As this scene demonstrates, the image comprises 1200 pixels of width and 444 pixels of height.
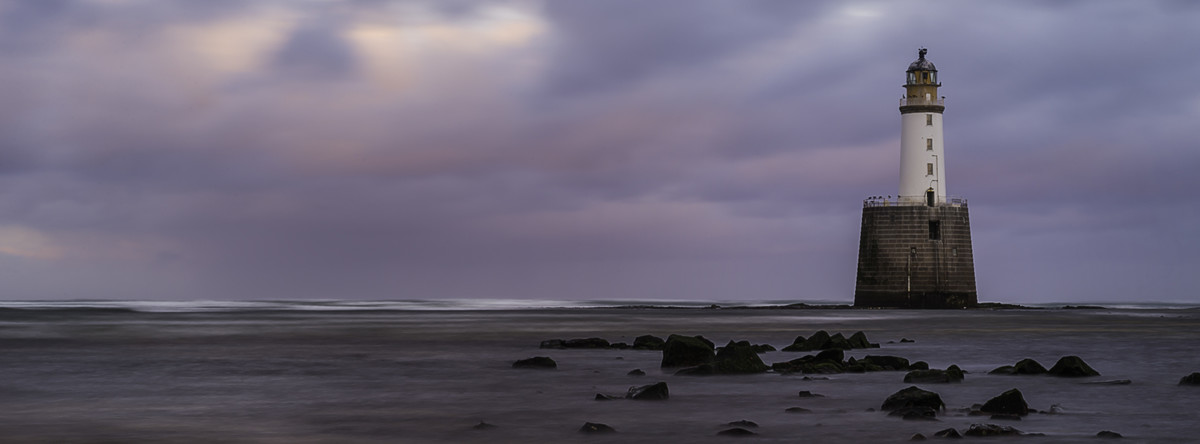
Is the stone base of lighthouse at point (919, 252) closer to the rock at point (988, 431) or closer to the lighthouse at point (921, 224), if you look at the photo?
the lighthouse at point (921, 224)

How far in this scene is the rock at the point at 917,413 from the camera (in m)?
16.7

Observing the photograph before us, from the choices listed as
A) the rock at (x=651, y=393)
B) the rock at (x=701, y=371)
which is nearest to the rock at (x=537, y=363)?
the rock at (x=701, y=371)

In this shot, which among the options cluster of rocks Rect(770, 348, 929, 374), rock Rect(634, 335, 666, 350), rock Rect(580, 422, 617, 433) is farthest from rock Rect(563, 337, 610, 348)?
rock Rect(580, 422, 617, 433)

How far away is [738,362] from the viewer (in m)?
24.4

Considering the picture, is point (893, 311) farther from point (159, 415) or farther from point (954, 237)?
point (159, 415)

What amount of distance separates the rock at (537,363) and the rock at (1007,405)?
37.9ft

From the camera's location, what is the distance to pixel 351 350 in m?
34.6

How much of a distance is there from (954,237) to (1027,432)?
168ft

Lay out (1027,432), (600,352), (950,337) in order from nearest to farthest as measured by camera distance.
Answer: (1027,432) → (600,352) → (950,337)

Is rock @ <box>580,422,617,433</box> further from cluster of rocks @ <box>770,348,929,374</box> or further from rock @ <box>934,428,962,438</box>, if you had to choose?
cluster of rocks @ <box>770,348,929,374</box>

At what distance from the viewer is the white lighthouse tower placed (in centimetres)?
6438

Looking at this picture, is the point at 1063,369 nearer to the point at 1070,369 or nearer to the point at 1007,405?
the point at 1070,369

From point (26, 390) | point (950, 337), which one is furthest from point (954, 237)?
point (26, 390)

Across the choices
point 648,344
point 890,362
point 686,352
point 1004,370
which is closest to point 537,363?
point 686,352
